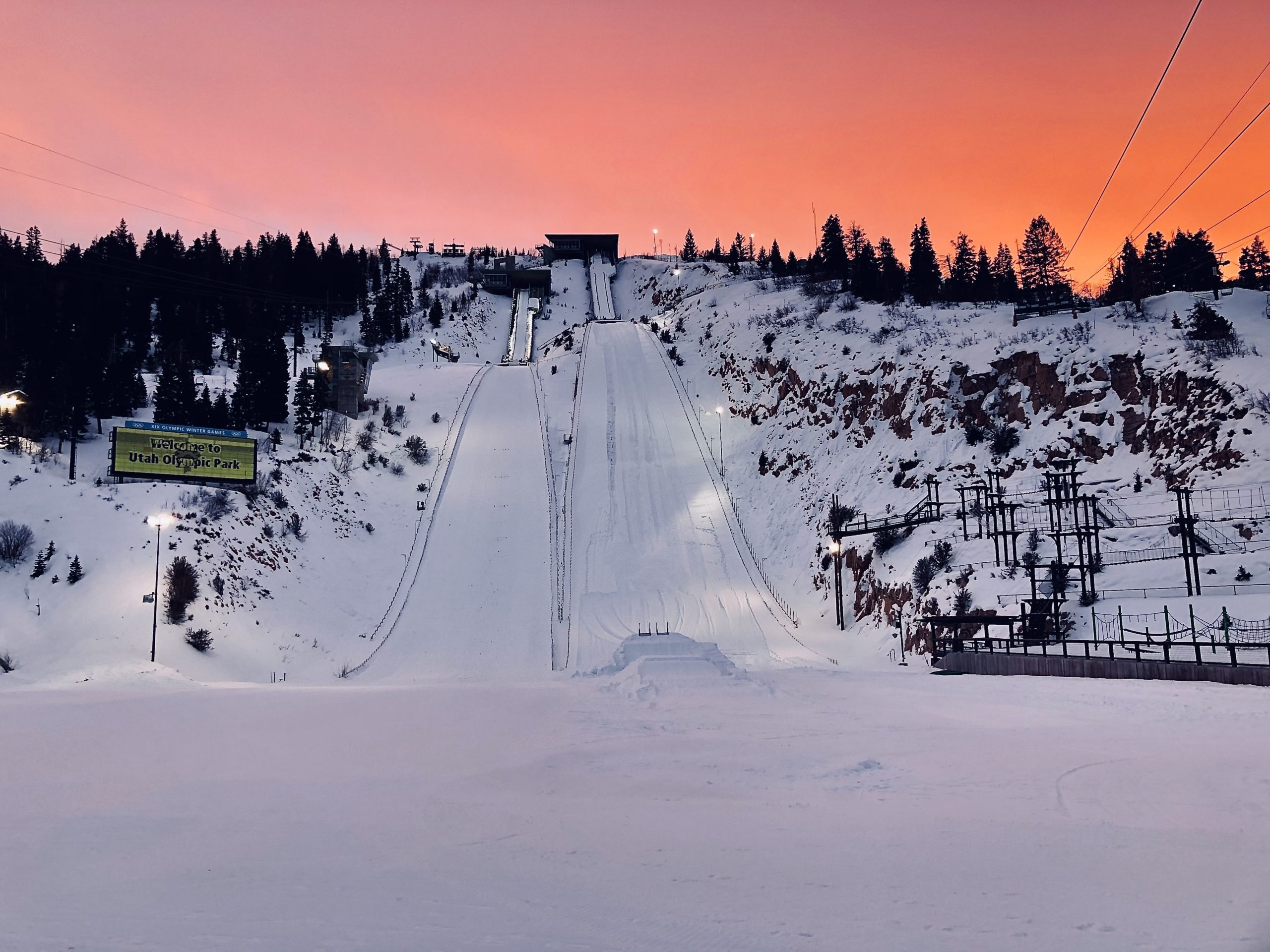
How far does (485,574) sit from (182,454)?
14.3 m

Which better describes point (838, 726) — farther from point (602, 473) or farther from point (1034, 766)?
point (602, 473)

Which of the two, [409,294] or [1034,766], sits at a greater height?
[409,294]

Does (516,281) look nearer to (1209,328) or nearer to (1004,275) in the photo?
(1004,275)

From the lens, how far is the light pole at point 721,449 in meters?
51.5

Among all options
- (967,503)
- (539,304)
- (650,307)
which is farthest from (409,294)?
(967,503)

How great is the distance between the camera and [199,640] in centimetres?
2767

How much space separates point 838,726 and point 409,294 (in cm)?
10257

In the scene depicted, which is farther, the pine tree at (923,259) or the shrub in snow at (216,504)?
the pine tree at (923,259)

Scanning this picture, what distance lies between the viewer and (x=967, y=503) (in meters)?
37.2

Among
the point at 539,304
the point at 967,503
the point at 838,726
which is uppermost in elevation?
the point at 539,304

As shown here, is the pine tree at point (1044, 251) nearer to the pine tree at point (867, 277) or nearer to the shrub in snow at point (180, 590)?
the pine tree at point (867, 277)

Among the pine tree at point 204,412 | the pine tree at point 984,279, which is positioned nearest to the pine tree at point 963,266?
the pine tree at point 984,279

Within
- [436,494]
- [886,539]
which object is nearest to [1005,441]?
[886,539]

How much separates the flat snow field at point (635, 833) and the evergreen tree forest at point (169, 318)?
3772cm
